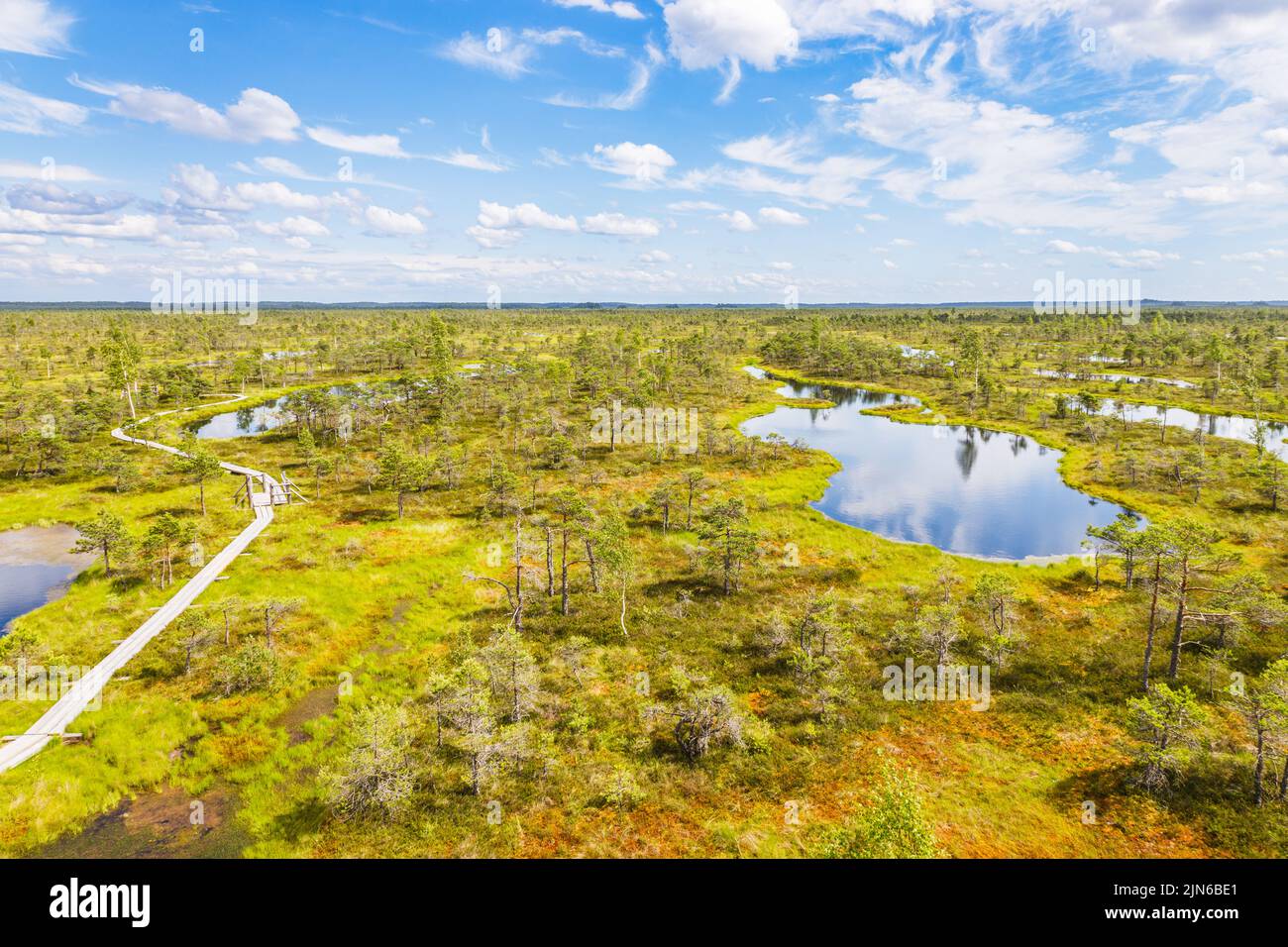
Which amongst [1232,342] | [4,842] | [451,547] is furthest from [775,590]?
[1232,342]

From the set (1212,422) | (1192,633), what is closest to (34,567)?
(1192,633)

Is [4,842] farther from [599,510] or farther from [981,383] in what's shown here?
[981,383]

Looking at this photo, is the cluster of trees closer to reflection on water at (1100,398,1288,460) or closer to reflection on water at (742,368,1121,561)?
reflection on water at (742,368,1121,561)

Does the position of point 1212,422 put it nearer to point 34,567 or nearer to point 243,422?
point 34,567

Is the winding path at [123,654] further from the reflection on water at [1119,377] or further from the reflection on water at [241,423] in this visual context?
the reflection on water at [1119,377]

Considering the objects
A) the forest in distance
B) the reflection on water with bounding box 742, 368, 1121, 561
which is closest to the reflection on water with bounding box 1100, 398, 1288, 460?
the forest in distance

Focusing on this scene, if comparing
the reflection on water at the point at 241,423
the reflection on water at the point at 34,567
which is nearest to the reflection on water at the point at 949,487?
the reflection on water at the point at 34,567
